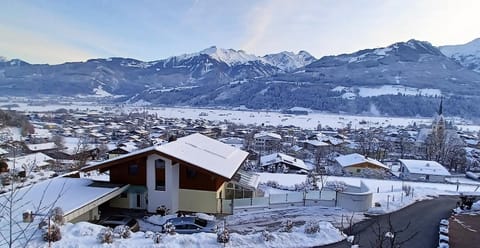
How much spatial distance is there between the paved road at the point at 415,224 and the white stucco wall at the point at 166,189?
341 inches

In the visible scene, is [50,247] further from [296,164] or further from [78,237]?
[296,164]

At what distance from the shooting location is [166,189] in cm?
1738

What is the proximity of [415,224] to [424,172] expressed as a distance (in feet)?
97.0

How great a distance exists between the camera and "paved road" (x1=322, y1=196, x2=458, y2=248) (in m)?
12.7

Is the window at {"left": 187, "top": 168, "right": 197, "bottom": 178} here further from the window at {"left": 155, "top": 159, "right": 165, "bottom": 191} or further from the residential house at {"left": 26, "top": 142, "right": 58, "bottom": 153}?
the residential house at {"left": 26, "top": 142, "right": 58, "bottom": 153}

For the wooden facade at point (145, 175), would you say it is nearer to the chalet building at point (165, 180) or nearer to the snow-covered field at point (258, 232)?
the chalet building at point (165, 180)

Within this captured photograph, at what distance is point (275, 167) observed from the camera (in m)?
43.5

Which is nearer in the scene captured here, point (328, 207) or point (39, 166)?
point (328, 207)

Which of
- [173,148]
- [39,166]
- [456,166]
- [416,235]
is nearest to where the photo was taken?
[416,235]

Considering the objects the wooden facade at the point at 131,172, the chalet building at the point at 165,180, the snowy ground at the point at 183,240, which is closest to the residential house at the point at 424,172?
the chalet building at the point at 165,180

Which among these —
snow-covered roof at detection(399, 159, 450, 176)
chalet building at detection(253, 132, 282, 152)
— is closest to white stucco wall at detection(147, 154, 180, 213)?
snow-covered roof at detection(399, 159, 450, 176)

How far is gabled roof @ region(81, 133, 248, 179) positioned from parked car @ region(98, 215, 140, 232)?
10.1 feet

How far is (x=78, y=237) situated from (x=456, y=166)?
181 ft

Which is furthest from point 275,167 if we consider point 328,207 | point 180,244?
point 180,244
